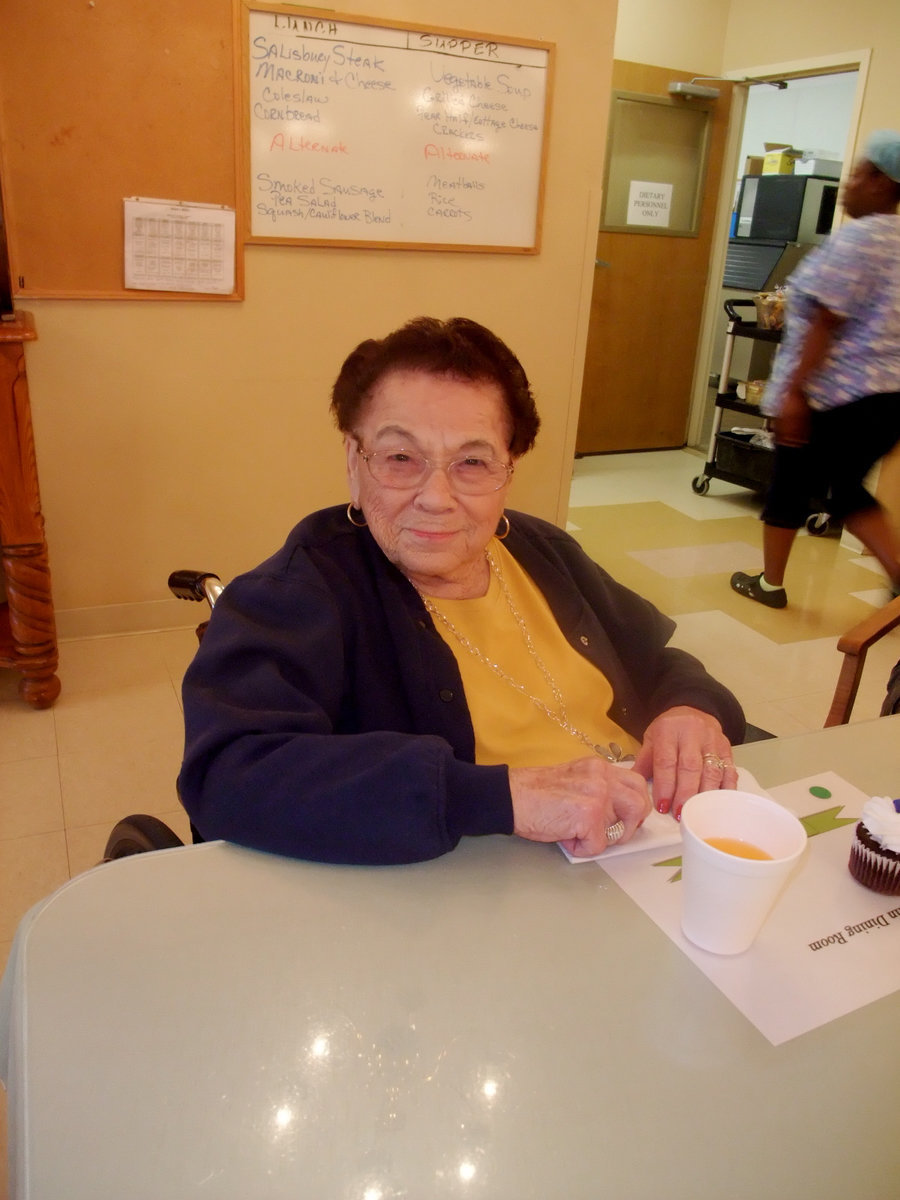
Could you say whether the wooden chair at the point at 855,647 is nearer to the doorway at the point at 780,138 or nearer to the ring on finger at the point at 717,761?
the ring on finger at the point at 717,761

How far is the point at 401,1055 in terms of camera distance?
64 centimetres

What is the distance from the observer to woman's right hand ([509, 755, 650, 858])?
2.85 ft

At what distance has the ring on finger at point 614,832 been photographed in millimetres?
890

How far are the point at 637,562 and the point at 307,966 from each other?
11.4 feet

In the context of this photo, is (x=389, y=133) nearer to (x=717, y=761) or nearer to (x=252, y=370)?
(x=252, y=370)

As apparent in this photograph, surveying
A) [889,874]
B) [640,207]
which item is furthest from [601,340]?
[889,874]

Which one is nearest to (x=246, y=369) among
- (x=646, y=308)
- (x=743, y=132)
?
(x=646, y=308)

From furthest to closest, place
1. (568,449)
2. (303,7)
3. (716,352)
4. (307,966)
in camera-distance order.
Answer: (716,352) → (568,449) → (303,7) → (307,966)

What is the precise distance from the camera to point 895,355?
9.49ft

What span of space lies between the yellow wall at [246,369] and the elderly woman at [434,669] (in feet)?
5.93

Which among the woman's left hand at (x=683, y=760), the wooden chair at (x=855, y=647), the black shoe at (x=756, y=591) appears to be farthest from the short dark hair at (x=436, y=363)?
the black shoe at (x=756, y=591)

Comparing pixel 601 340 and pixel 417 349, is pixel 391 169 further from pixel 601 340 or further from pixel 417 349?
pixel 601 340

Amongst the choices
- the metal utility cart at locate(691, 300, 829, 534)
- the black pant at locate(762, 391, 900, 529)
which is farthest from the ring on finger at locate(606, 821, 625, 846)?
the metal utility cart at locate(691, 300, 829, 534)

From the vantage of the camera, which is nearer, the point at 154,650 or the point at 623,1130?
the point at 623,1130
